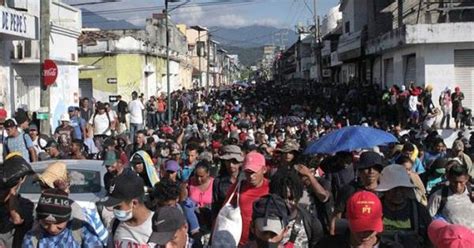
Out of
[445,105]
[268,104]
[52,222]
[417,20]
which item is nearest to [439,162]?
[52,222]

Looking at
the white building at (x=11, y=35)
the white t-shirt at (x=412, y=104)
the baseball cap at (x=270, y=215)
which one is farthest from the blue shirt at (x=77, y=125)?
the baseball cap at (x=270, y=215)

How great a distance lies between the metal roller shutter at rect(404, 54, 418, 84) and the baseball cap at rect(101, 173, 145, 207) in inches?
888

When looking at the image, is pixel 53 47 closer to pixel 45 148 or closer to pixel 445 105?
pixel 45 148

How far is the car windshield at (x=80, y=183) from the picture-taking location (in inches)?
342

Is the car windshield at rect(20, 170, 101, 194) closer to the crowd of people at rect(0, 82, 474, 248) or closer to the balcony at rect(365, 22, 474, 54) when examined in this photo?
the crowd of people at rect(0, 82, 474, 248)

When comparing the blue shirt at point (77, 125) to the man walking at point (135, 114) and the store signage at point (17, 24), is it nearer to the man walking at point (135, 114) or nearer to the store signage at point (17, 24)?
the store signage at point (17, 24)

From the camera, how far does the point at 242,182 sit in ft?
19.6

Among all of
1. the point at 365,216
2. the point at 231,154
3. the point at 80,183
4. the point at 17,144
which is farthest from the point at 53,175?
the point at 17,144

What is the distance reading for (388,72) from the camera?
32062mm

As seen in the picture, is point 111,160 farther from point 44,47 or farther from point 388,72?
point 388,72

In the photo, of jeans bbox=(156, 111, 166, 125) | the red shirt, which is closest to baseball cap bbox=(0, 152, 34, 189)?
the red shirt

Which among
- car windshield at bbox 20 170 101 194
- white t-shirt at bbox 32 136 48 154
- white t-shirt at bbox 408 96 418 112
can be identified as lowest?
car windshield at bbox 20 170 101 194

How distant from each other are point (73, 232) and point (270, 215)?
1.26 meters

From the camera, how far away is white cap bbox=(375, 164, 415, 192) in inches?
218
